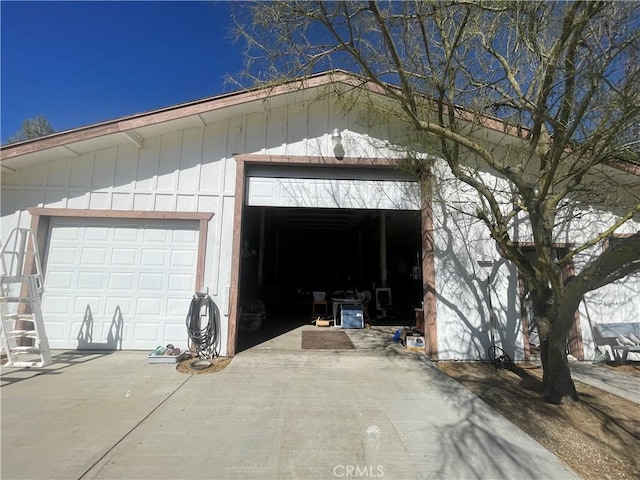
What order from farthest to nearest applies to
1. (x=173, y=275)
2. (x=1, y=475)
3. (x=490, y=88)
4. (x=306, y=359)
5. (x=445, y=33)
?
(x=173, y=275) < (x=306, y=359) < (x=490, y=88) < (x=445, y=33) < (x=1, y=475)

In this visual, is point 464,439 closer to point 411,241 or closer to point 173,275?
point 173,275

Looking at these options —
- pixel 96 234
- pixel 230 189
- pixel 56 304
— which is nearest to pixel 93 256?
pixel 96 234

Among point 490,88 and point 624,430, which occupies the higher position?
point 490,88

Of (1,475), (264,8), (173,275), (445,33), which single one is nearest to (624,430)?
(445,33)

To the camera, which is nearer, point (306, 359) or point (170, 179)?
point (306, 359)

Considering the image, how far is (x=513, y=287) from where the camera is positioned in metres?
6.66

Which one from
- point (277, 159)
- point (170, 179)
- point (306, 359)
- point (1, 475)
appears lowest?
→ point (1, 475)

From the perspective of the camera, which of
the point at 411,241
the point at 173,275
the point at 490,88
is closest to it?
the point at 490,88

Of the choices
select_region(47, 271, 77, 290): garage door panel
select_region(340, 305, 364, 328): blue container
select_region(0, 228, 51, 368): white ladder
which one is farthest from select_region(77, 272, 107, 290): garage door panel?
select_region(340, 305, 364, 328): blue container

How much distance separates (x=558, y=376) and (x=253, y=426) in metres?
4.08

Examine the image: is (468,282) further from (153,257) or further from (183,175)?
(153,257)

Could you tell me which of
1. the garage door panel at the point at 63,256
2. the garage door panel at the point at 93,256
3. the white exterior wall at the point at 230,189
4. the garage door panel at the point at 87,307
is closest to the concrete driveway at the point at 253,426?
the garage door panel at the point at 87,307

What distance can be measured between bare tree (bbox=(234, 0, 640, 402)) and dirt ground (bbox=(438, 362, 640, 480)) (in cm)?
37

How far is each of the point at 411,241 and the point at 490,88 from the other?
425 inches
